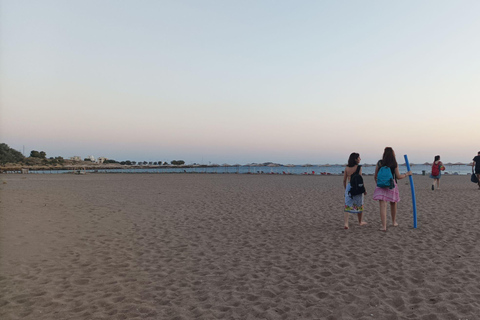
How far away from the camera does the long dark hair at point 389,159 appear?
6938mm

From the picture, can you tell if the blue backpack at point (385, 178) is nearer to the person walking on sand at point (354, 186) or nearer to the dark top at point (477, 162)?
the person walking on sand at point (354, 186)

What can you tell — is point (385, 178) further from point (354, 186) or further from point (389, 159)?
point (354, 186)

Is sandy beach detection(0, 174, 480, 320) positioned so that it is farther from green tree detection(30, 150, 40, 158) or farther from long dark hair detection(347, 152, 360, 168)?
green tree detection(30, 150, 40, 158)

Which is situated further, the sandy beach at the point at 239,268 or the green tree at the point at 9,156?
the green tree at the point at 9,156

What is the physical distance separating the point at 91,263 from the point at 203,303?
2.59 m

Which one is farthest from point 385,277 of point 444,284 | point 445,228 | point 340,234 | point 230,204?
point 230,204

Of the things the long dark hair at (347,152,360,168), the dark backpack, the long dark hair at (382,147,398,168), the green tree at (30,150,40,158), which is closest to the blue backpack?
the long dark hair at (382,147,398,168)

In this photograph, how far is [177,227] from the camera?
319 inches

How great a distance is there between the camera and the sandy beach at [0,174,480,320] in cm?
362

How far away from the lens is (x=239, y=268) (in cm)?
501

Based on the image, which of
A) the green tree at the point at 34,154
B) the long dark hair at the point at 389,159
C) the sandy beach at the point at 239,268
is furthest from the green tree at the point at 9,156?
the long dark hair at the point at 389,159

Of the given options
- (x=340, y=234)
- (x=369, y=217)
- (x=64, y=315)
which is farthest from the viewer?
(x=369, y=217)

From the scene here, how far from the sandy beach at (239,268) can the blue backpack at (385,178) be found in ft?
3.68

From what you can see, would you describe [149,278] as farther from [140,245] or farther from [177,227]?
[177,227]
